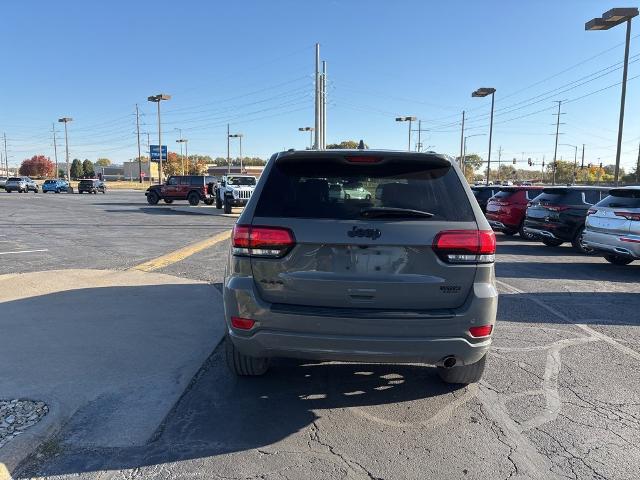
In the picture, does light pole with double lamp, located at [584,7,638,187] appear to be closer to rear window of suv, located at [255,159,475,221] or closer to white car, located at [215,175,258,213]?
white car, located at [215,175,258,213]

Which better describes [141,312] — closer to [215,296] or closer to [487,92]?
[215,296]

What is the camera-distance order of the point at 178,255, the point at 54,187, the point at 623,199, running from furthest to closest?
the point at 54,187, the point at 178,255, the point at 623,199

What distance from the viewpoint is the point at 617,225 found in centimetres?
931

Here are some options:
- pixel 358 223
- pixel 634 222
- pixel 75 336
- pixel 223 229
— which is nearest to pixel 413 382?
pixel 358 223

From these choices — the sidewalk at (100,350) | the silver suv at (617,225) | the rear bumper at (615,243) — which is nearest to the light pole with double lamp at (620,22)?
the silver suv at (617,225)

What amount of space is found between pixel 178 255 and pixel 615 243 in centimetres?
860

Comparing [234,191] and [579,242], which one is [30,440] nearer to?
[579,242]

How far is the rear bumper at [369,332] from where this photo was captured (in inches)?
126

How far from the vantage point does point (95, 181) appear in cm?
5434

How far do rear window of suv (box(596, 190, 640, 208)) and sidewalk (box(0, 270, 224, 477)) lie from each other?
25.1 feet

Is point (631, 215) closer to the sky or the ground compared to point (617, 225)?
closer to the sky

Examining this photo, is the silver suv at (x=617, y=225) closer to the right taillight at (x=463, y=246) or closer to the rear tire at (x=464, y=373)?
the rear tire at (x=464, y=373)

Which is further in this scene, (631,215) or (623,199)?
(623,199)

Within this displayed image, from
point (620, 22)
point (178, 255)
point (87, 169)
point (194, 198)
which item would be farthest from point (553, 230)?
point (87, 169)
